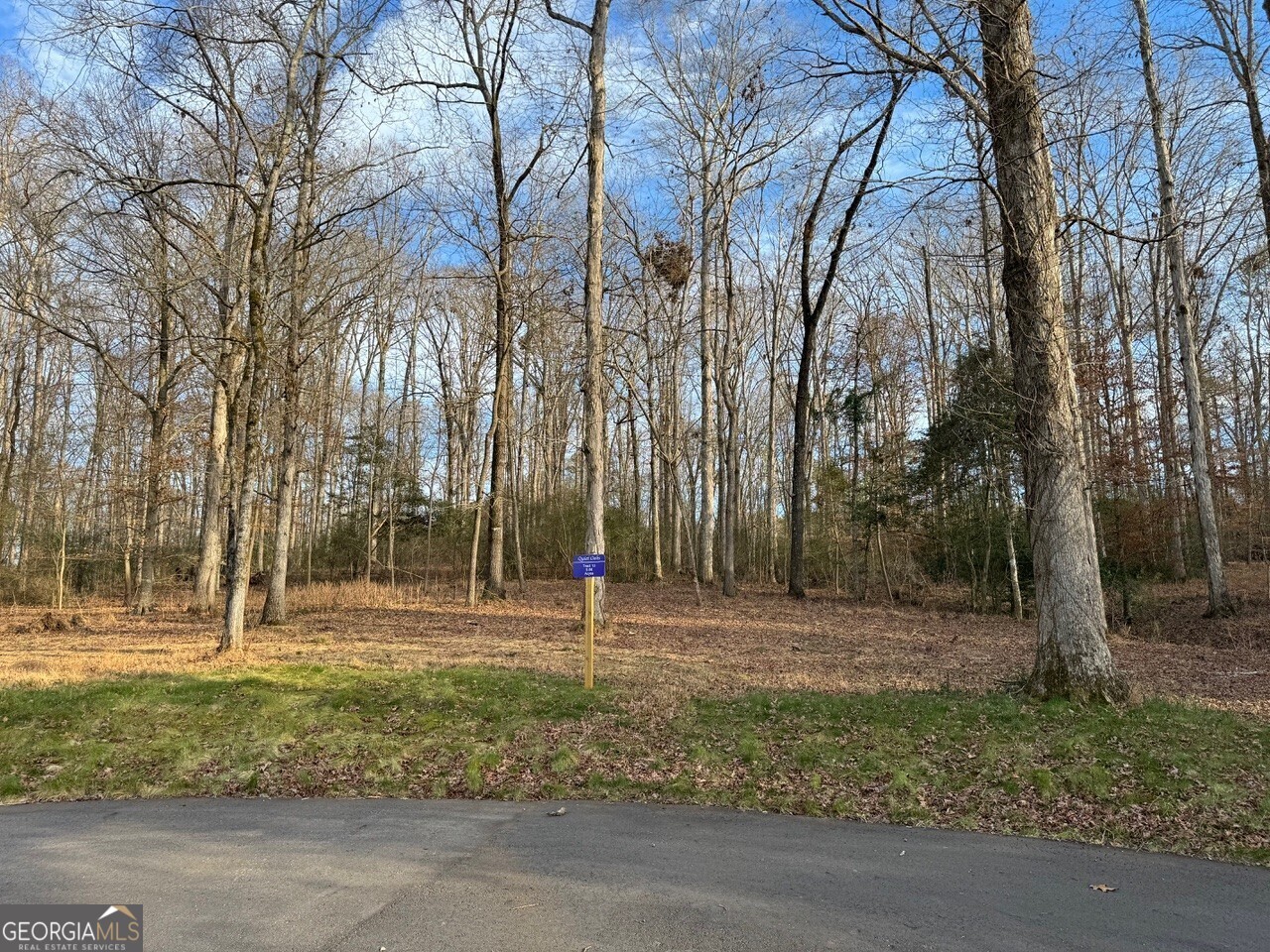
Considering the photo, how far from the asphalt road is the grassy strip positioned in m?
0.54

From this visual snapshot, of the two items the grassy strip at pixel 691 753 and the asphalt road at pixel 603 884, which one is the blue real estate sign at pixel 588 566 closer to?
the grassy strip at pixel 691 753

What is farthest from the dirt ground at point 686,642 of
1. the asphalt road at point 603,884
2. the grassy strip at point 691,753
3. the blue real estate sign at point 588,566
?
the asphalt road at point 603,884

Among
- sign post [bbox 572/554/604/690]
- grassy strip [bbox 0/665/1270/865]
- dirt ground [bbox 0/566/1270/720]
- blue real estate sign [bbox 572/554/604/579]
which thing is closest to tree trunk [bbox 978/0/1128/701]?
grassy strip [bbox 0/665/1270/865]

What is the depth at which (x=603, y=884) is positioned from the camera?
4.21 metres

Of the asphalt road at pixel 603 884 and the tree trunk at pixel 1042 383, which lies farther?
the tree trunk at pixel 1042 383

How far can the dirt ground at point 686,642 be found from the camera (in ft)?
31.8

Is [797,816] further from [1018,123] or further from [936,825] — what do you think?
[1018,123]

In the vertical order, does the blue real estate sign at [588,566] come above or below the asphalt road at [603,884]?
above

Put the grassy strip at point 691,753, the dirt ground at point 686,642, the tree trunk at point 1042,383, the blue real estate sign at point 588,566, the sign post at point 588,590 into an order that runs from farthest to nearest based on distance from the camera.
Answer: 1. the dirt ground at point 686,642
2. the blue real estate sign at point 588,566
3. the sign post at point 588,590
4. the tree trunk at point 1042,383
5. the grassy strip at point 691,753

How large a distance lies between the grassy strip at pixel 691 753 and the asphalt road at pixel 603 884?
543 millimetres

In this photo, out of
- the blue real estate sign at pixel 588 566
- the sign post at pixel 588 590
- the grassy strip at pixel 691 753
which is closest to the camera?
the grassy strip at pixel 691 753

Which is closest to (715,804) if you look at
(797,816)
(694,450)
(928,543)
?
(797,816)

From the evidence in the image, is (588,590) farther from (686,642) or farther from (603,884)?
(603,884)

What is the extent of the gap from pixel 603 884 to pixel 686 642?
29.2 feet
